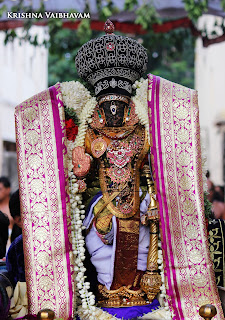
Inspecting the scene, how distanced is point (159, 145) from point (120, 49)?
88cm

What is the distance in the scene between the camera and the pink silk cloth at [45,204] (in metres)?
3.25

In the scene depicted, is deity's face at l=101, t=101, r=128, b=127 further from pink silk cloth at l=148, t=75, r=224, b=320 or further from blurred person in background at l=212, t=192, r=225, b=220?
blurred person in background at l=212, t=192, r=225, b=220

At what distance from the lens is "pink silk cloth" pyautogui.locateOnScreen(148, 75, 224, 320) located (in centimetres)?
332

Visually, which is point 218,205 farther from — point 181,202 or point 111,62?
point 111,62

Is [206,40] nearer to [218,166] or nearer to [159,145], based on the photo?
[159,145]

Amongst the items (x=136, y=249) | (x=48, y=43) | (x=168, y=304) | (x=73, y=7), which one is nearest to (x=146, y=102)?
(x=136, y=249)

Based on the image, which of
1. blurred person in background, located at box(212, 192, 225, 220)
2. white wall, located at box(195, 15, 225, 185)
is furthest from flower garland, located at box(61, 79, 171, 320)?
white wall, located at box(195, 15, 225, 185)

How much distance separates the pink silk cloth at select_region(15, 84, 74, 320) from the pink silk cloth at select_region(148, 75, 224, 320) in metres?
0.77

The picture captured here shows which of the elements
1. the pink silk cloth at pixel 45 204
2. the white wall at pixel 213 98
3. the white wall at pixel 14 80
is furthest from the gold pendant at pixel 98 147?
the white wall at pixel 213 98

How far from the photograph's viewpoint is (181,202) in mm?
3396

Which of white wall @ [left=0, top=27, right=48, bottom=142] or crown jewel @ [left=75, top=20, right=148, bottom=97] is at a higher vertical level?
white wall @ [left=0, top=27, right=48, bottom=142]

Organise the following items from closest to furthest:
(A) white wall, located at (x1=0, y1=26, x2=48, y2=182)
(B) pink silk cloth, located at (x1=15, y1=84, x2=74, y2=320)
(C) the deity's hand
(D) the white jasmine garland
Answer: (B) pink silk cloth, located at (x1=15, y1=84, x2=74, y2=320), (C) the deity's hand, (D) the white jasmine garland, (A) white wall, located at (x1=0, y1=26, x2=48, y2=182)

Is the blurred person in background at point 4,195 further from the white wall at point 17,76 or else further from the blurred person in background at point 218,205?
the white wall at point 17,76

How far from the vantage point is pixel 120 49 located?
3.60 m
